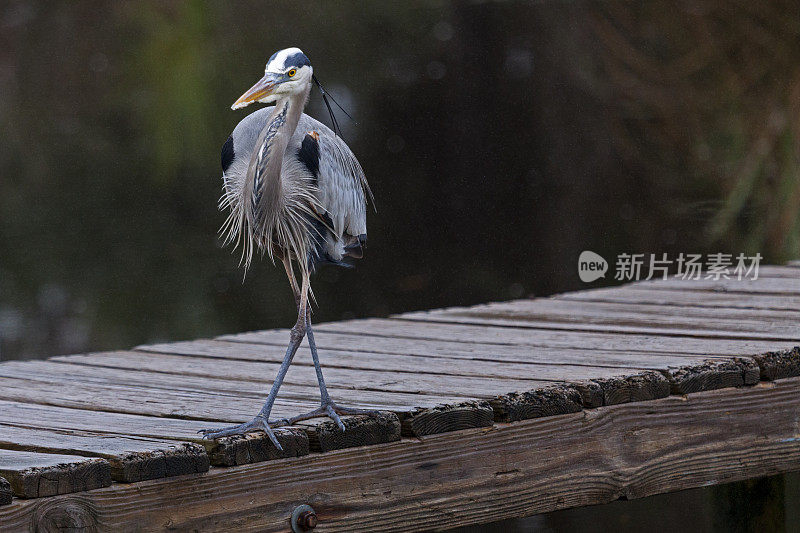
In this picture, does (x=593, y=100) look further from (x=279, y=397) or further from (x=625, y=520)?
(x=279, y=397)

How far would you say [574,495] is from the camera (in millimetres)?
2299

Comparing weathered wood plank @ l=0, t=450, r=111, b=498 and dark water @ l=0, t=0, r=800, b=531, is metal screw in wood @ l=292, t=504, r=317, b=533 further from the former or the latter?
dark water @ l=0, t=0, r=800, b=531

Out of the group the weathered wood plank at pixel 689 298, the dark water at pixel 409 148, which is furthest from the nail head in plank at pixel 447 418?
the dark water at pixel 409 148

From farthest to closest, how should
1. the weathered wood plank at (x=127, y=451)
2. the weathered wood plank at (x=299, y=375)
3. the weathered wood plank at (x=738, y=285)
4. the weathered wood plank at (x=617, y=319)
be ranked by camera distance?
the weathered wood plank at (x=738, y=285) → the weathered wood plank at (x=617, y=319) → the weathered wood plank at (x=299, y=375) → the weathered wood plank at (x=127, y=451)

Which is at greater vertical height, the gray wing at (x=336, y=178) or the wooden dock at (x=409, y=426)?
the gray wing at (x=336, y=178)

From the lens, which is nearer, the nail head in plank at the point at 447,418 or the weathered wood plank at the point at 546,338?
the nail head in plank at the point at 447,418

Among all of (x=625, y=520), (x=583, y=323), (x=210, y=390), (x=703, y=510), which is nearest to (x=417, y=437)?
(x=210, y=390)

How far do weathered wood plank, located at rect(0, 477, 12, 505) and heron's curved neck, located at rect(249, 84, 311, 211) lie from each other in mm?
659

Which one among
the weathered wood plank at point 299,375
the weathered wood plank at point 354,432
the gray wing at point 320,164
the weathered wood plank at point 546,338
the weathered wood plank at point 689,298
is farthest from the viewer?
the weathered wood plank at point 689,298

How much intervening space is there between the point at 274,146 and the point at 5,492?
0.73 metres

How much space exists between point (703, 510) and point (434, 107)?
1.94m

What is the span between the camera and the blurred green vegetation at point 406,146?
4.40 m

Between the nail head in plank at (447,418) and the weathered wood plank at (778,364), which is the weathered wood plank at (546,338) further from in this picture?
the nail head in plank at (447,418)

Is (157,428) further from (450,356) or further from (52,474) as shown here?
(450,356)
